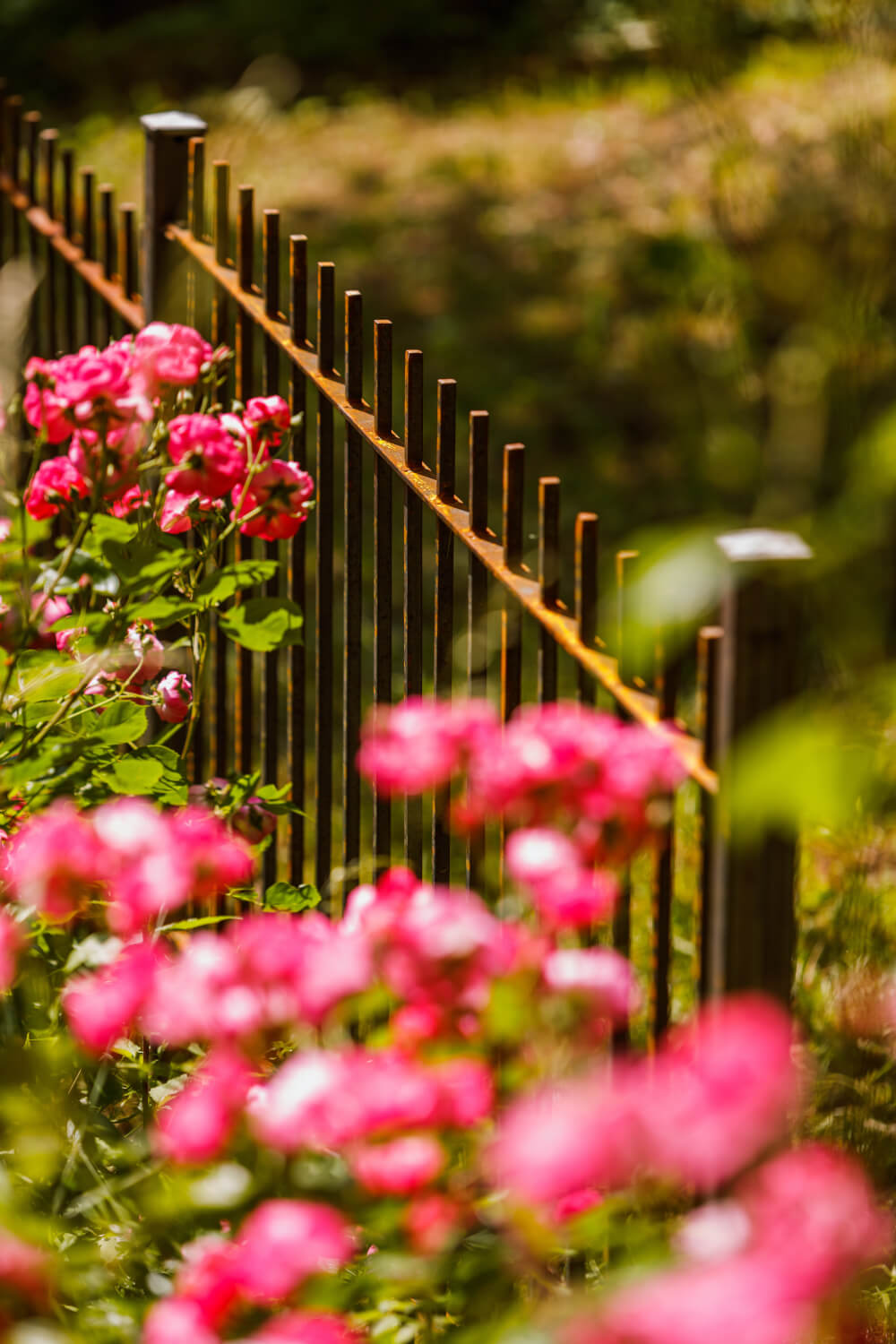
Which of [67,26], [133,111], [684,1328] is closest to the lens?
[684,1328]

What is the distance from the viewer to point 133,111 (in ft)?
39.9

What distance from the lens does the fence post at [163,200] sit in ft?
11.2

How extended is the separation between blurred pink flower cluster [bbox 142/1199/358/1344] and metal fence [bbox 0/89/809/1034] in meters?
0.57

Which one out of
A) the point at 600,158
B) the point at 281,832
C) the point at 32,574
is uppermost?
the point at 600,158

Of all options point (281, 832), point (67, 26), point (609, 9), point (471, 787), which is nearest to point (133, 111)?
point (67, 26)

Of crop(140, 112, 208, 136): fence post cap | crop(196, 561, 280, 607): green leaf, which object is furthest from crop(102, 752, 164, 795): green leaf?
crop(140, 112, 208, 136): fence post cap

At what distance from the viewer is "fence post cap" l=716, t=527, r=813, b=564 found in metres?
1.49

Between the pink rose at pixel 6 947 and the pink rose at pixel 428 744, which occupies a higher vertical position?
the pink rose at pixel 428 744

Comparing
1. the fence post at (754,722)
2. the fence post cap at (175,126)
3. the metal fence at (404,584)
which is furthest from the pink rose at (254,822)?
the fence post cap at (175,126)

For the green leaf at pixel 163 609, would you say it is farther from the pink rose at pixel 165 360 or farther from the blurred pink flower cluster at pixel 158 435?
the pink rose at pixel 165 360

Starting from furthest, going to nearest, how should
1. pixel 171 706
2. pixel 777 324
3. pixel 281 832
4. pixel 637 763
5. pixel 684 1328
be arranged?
pixel 777 324
pixel 281 832
pixel 171 706
pixel 637 763
pixel 684 1328

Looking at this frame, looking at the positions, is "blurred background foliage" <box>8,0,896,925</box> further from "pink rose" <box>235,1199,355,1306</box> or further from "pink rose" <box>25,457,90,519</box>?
"pink rose" <box>25,457,90,519</box>

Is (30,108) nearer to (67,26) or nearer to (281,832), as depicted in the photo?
(67,26)

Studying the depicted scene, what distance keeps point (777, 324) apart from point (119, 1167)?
6.77 meters
